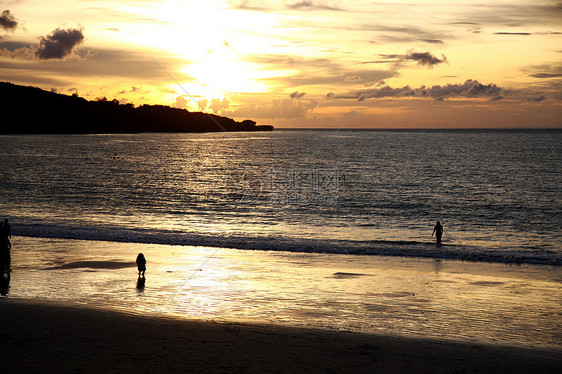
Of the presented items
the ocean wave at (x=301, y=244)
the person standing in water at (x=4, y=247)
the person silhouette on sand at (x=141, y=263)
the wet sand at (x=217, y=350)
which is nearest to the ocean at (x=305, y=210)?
the ocean wave at (x=301, y=244)

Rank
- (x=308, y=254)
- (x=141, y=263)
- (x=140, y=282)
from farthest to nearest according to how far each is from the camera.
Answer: (x=308, y=254) < (x=141, y=263) < (x=140, y=282)

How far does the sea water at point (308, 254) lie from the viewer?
17594 millimetres

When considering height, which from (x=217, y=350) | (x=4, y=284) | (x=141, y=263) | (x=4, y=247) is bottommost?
(x=4, y=284)

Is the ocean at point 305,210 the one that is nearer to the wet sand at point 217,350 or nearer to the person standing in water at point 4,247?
the person standing in water at point 4,247

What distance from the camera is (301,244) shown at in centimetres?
3381

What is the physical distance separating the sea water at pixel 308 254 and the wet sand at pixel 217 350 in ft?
4.73

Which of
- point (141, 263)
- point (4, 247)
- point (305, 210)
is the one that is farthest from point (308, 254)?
point (305, 210)

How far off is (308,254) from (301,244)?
3.03 metres

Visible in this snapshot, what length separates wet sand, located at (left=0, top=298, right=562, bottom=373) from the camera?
11.9 m

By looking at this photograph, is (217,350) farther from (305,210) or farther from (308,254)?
(305,210)

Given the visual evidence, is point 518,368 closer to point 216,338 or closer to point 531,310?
point 531,310

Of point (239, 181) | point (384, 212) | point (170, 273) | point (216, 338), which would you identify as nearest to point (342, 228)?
point (384, 212)

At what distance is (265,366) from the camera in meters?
12.0

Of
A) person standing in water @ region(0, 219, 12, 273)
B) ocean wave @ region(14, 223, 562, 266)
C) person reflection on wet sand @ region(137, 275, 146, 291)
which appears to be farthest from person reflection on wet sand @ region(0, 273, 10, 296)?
ocean wave @ region(14, 223, 562, 266)
